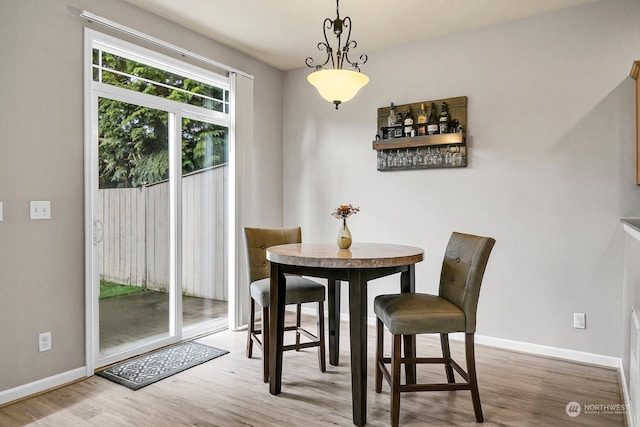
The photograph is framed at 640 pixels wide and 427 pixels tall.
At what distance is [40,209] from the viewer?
8.51 ft

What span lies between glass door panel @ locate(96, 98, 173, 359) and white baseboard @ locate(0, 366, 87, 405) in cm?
25

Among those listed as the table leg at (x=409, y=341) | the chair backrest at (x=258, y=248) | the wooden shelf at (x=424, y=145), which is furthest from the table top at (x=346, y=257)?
the wooden shelf at (x=424, y=145)

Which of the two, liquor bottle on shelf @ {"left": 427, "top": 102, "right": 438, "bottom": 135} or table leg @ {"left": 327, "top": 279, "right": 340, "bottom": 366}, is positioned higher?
liquor bottle on shelf @ {"left": 427, "top": 102, "right": 438, "bottom": 135}

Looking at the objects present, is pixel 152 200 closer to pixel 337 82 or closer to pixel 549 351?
pixel 337 82

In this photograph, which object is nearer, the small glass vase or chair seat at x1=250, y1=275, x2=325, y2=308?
the small glass vase

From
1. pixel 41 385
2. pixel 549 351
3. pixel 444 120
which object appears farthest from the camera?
pixel 444 120

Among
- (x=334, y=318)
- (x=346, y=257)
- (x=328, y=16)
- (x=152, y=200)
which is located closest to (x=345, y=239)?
(x=346, y=257)

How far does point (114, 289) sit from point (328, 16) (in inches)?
104

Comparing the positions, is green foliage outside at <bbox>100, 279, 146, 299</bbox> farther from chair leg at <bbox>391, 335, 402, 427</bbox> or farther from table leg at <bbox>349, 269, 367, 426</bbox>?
chair leg at <bbox>391, 335, 402, 427</bbox>

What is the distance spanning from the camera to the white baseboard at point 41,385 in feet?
8.00

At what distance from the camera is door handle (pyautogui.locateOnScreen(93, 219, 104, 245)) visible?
2904 millimetres

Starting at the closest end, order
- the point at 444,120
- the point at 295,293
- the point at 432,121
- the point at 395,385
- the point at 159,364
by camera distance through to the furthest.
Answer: the point at 395,385
the point at 295,293
the point at 159,364
the point at 444,120
the point at 432,121

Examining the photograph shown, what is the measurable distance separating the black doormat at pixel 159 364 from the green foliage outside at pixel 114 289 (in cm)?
49

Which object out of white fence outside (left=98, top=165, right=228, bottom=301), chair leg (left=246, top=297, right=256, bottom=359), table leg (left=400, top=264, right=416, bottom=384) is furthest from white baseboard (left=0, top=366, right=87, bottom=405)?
table leg (left=400, top=264, right=416, bottom=384)
